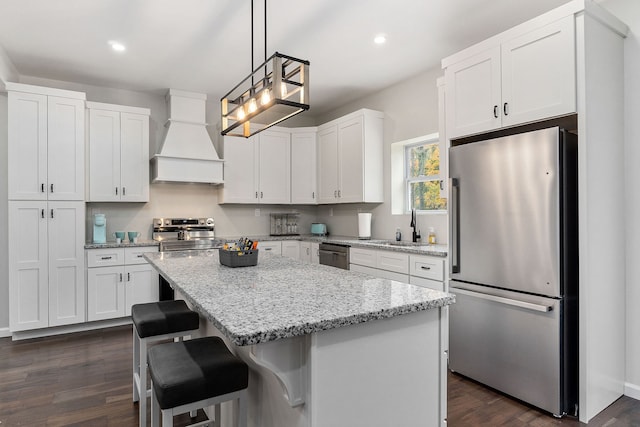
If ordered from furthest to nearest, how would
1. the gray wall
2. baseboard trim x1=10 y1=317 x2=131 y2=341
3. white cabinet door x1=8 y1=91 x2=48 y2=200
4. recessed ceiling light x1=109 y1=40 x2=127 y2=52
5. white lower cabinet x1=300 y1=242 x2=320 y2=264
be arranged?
white lower cabinet x1=300 y1=242 x2=320 y2=264 < baseboard trim x1=10 y1=317 x2=131 y2=341 < white cabinet door x1=8 y1=91 x2=48 y2=200 < recessed ceiling light x1=109 y1=40 x2=127 y2=52 < the gray wall

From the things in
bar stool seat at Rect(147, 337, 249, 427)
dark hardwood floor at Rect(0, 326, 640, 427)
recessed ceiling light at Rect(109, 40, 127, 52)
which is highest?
recessed ceiling light at Rect(109, 40, 127, 52)

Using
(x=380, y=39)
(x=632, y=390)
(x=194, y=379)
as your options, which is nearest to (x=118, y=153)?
(x=380, y=39)

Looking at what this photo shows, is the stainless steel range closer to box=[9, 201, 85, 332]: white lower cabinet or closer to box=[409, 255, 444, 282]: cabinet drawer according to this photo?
box=[9, 201, 85, 332]: white lower cabinet

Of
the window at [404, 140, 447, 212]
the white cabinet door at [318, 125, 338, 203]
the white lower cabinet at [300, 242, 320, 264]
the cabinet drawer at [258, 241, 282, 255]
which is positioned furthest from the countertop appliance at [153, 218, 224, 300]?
the window at [404, 140, 447, 212]

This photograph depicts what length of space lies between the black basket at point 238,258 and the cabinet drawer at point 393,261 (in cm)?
158

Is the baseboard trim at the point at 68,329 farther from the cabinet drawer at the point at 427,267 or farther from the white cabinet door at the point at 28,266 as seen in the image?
the cabinet drawer at the point at 427,267

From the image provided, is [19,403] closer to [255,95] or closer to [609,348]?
[255,95]

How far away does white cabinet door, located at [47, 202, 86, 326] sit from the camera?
12.6 feet

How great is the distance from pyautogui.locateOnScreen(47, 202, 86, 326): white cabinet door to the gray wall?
483cm

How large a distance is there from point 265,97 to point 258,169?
307 cm

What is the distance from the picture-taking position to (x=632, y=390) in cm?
249

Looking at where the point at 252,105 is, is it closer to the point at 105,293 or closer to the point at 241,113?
the point at 241,113

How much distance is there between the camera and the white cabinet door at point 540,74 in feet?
7.39

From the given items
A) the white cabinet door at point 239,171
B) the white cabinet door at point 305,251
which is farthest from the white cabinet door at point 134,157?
the white cabinet door at point 305,251
